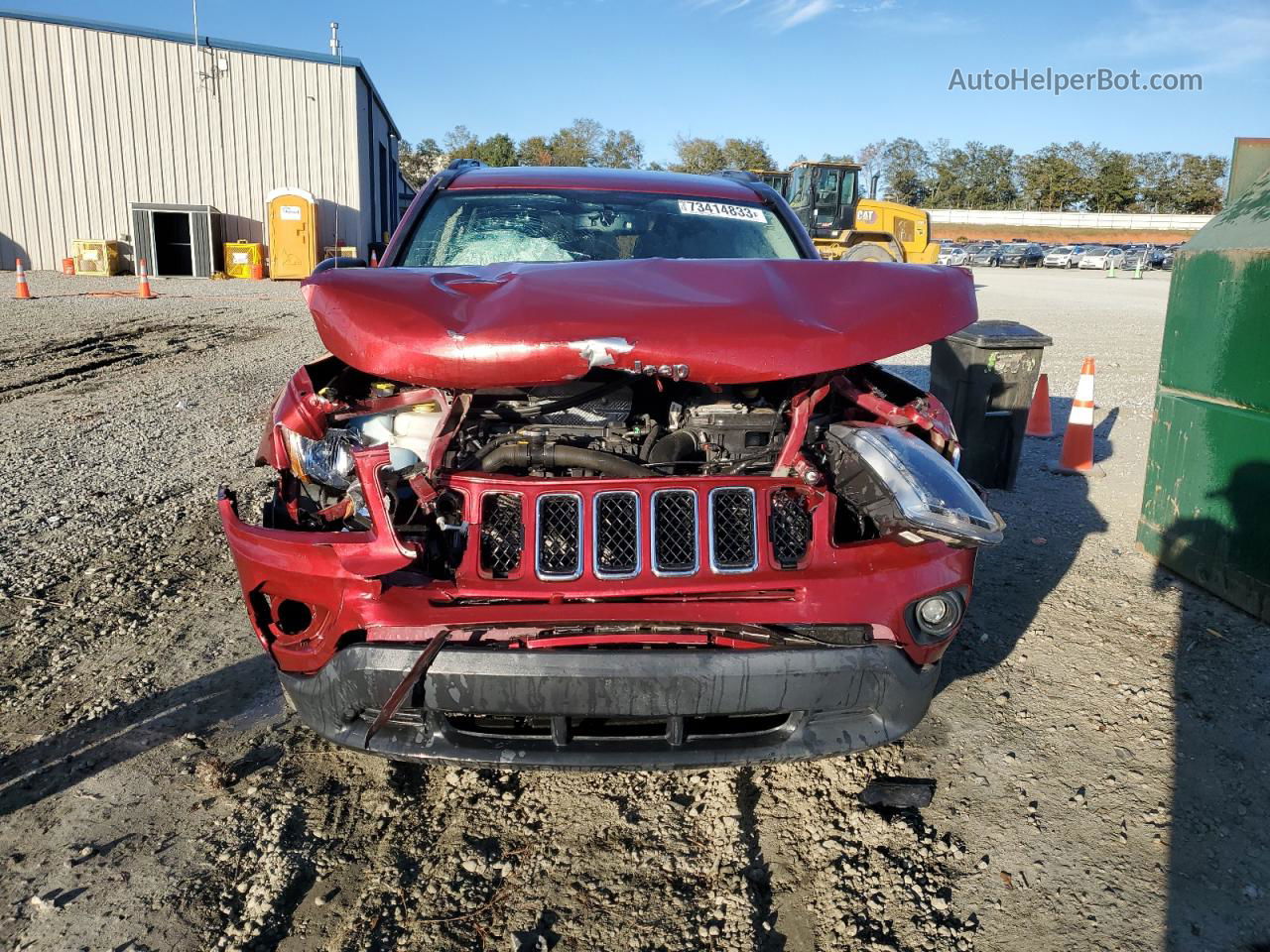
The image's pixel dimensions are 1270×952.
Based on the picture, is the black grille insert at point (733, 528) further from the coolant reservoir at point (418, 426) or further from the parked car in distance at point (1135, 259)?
the parked car in distance at point (1135, 259)

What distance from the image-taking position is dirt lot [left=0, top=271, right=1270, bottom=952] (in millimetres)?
2113

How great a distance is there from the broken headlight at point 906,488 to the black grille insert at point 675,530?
1.72ft

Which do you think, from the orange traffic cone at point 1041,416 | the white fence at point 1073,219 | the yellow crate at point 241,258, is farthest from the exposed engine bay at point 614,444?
the white fence at point 1073,219

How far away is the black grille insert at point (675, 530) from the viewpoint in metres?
2.34

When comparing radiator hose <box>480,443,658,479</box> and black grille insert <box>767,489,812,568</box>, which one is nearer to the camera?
black grille insert <box>767,489,812,568</box>

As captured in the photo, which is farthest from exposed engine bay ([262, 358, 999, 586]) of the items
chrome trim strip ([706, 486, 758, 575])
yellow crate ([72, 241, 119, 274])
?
yellow crate ([72, 241, 119, 274])

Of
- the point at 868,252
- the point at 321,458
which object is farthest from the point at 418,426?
the point at 868,252

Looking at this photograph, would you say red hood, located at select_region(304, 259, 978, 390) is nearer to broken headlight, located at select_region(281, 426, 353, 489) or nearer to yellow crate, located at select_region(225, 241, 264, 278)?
broken headlight, located at select_region(281, 426, 353, 489)

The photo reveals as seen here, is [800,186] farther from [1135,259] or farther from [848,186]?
[1135,259]

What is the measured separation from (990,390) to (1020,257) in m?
46.1

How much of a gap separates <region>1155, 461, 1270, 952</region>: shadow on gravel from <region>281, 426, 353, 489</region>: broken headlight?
2402 mm

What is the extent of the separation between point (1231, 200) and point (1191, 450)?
1.22m

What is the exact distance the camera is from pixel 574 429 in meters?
2.78

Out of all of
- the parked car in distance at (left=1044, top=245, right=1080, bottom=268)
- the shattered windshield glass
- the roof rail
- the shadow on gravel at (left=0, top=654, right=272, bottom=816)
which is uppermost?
the parked car in distance at (left=1044, top=245, right=1080, bottom=268)
